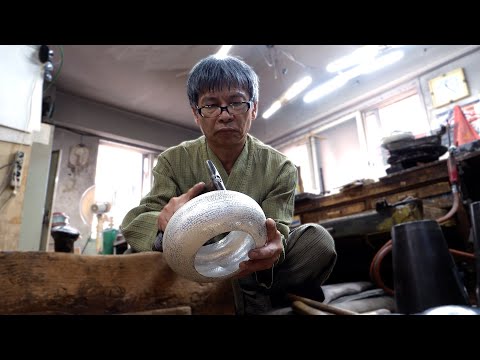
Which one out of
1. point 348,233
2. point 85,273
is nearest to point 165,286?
point 85,273

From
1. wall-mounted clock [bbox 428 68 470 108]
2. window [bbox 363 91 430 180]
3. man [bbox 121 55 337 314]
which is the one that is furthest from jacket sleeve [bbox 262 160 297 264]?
wall-mounted clock [bbox 428 68 470 108]

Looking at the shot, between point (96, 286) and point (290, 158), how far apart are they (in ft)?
12.1

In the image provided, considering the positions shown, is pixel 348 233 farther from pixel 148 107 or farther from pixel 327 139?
pixel 148 107

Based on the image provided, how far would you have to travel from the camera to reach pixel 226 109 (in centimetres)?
130

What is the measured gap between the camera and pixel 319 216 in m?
3.54

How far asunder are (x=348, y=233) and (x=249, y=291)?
1277mm

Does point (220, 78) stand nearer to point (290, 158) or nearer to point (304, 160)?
point (290, 158)

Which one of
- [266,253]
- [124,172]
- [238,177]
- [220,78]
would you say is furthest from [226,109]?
[124,172]

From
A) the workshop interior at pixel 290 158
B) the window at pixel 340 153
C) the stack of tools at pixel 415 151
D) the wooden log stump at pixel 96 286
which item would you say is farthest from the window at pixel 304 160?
the wooden log stump at pixel 96 286

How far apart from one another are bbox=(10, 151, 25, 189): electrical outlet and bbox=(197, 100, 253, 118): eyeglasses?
6.10 ft

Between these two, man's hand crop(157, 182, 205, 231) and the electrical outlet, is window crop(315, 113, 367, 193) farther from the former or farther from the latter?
man's hand crop(157, 182, 205, 231)

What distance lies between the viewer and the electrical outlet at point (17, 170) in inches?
96.3

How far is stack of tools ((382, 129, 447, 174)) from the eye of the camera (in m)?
2.83

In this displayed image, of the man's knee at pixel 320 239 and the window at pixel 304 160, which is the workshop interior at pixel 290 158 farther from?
the man's knee at pixel 320 239
